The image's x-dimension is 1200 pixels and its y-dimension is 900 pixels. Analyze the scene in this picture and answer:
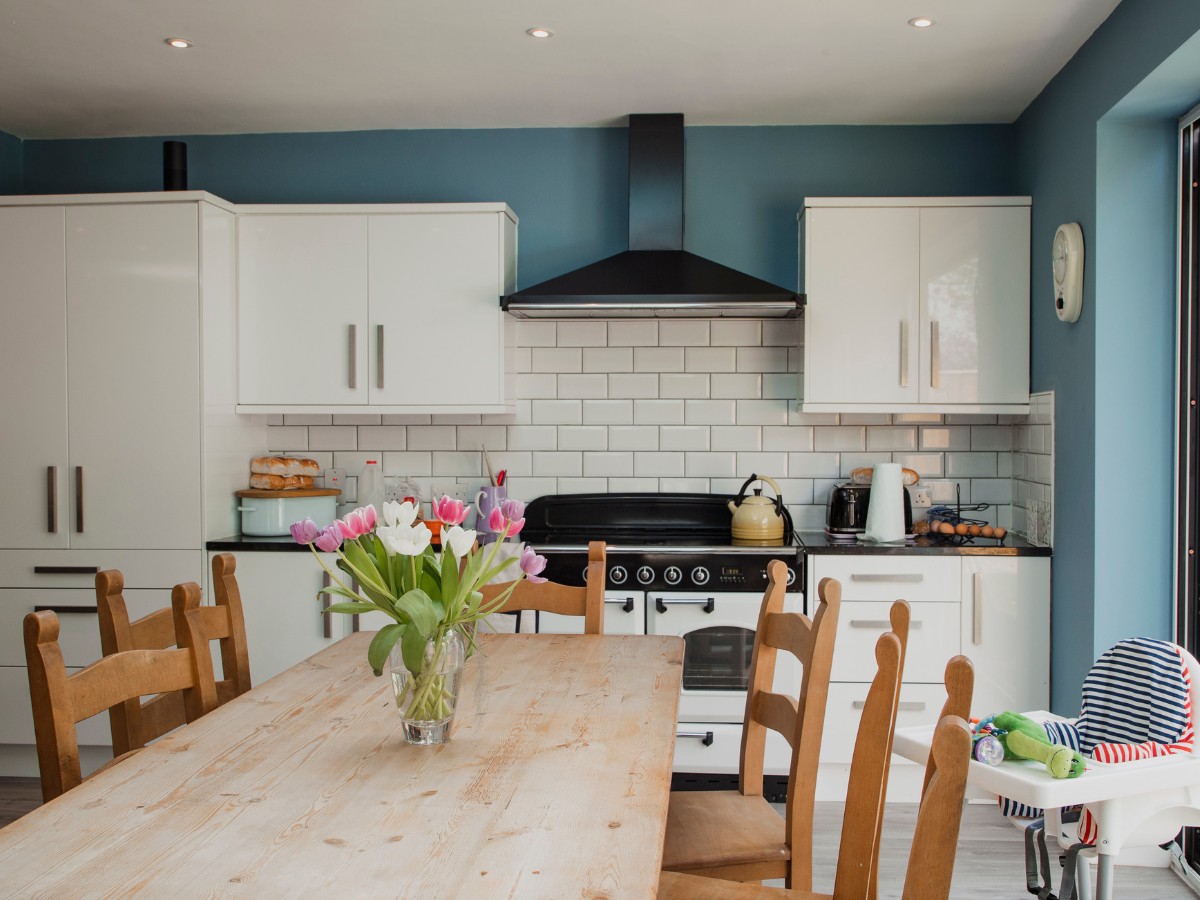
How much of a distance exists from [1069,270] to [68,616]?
3.82m

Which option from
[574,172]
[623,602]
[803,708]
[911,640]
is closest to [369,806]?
[803,708]

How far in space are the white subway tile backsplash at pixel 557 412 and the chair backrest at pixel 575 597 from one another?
5.35 feet

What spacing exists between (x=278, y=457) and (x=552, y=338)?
1249 millimetres

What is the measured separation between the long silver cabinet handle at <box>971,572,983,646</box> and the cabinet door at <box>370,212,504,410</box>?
1917mm

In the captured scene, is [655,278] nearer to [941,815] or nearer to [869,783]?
[869,783]

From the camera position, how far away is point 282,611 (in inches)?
156

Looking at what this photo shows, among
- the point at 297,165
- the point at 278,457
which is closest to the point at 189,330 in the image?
the point at 278,457

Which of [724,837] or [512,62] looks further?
[512,62]

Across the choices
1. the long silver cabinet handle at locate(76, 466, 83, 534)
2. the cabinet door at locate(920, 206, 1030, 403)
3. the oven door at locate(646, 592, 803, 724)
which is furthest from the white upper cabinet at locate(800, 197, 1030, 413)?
the long silver cabinet handle at locate(76, 466, 83, 534)

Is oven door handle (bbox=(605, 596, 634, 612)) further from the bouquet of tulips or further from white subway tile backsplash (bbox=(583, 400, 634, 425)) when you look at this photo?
the bouquet of tulips

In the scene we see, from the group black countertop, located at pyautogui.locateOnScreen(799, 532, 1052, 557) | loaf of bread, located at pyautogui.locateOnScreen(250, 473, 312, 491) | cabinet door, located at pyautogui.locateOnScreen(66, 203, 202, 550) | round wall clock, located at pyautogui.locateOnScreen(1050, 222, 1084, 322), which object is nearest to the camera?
round wall clock, located at pyautogui.locateOnScreen(1050, 222, 1084, 322)

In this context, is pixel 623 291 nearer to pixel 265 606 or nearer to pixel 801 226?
pixel 801 226

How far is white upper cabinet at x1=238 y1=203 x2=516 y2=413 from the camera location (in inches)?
161

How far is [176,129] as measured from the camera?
441 centimetres
